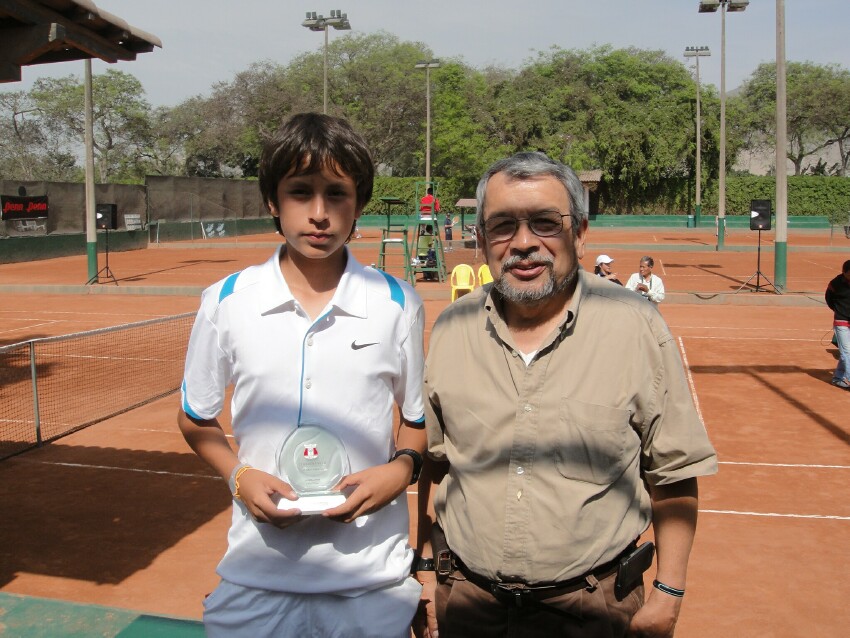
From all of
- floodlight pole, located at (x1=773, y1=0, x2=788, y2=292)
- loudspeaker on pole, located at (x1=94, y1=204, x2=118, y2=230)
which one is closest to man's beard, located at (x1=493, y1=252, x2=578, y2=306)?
floodlight pole, located at (x1=773, y1=0, x2=788, y2=292)

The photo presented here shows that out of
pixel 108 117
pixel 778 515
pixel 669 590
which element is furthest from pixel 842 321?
pixel 108 117

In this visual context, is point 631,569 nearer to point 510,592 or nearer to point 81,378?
point 510,592

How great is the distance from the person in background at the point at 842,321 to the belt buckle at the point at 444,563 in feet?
33.4

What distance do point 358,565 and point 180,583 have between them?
366 cm

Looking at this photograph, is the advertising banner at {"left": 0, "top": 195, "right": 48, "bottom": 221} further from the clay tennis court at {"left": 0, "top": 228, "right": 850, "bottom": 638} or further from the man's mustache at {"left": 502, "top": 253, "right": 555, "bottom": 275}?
the man's mustache at {"left": 502, "top": 253, "right": 555, "bottom": 275}

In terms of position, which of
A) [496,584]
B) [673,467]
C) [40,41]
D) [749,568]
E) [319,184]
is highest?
[40,41]

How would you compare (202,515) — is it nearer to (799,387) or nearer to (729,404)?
(729,404)

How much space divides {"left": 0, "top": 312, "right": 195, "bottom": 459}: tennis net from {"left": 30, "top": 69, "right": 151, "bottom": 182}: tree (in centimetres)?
5502

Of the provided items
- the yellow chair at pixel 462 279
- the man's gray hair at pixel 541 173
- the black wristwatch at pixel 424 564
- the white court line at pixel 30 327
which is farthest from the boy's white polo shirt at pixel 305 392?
the white court line at pixel 30 327

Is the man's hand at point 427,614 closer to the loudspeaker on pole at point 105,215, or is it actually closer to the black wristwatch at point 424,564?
the black wristwatch at point 424,564

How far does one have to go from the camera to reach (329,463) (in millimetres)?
2227

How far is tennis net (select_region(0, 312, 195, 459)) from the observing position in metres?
9.39

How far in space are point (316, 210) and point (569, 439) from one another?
0.95m

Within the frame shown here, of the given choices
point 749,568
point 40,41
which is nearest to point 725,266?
point 749,568
